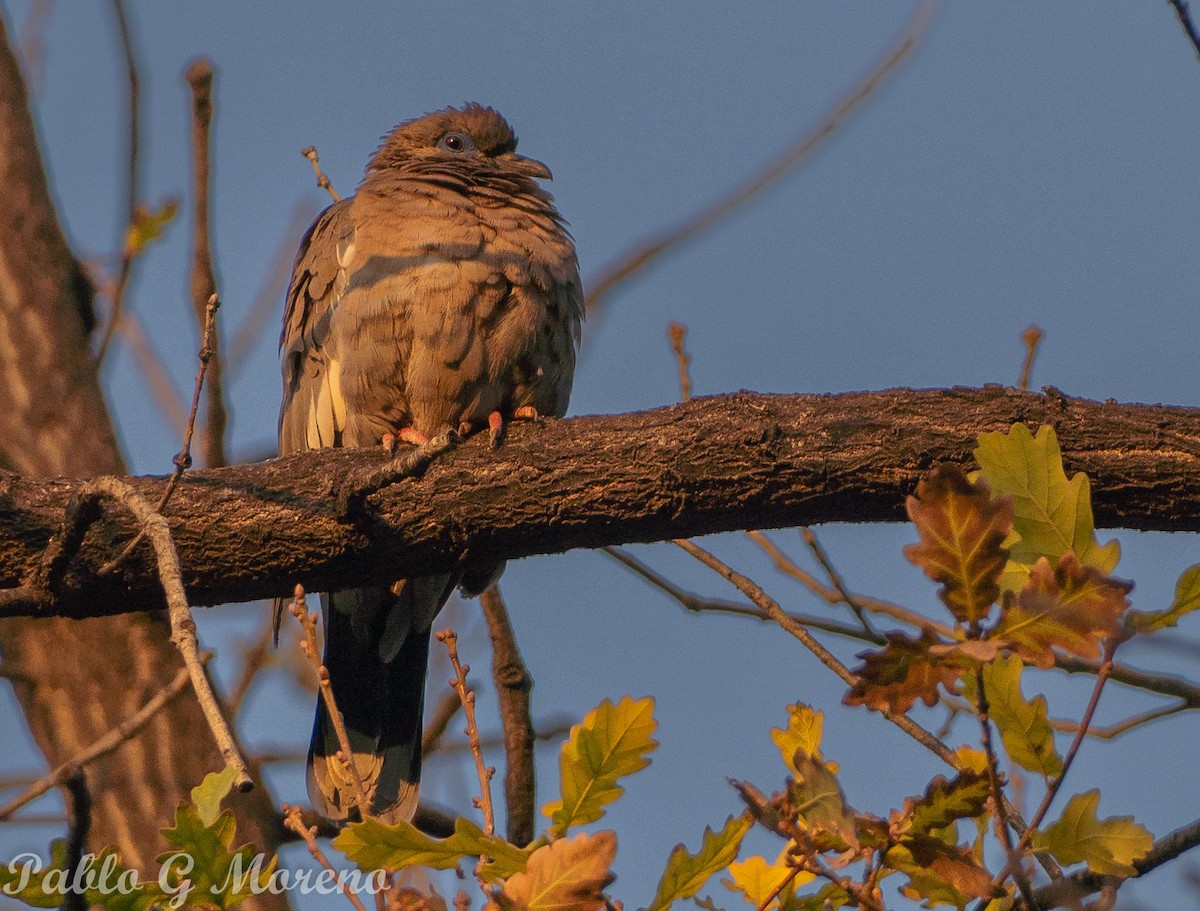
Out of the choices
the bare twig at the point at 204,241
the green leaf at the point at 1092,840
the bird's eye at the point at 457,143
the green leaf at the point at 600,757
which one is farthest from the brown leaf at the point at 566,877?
the bird's eye at the point at 457,143

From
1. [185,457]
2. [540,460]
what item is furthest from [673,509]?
[185,457]

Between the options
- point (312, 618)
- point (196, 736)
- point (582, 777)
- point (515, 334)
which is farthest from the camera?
point (196, 736)

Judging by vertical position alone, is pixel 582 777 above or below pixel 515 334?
below

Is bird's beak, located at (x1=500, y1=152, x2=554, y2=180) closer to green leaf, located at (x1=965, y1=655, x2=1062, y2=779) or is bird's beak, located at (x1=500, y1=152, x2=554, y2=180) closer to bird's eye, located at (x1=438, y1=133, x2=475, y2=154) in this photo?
bird's eye, located at (x1=438, y1=133, x2=475, y2=154)

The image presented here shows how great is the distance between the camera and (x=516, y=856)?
6.83 ft

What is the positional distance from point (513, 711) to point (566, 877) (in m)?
2.96

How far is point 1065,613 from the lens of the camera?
1.81 meters

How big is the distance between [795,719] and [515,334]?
2.15 meters

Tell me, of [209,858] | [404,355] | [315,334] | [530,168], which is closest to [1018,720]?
[209,858]

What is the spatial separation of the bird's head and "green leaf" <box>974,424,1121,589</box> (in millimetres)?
3500

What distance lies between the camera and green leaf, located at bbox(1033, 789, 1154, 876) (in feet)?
7.22

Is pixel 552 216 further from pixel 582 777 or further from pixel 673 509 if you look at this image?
pixel 582 777

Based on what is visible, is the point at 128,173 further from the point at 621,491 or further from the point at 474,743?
the point at 474,743

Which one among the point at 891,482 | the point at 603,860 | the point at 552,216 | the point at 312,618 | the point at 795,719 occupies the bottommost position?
the point at 603,860
